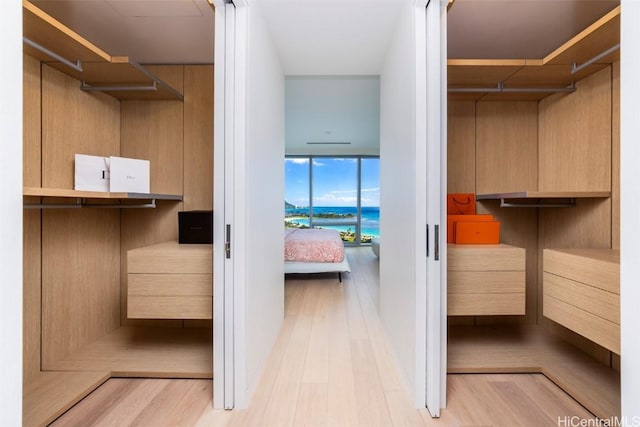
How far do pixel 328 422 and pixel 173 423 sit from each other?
2.42 feet

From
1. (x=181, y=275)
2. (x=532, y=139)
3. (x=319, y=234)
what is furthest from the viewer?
(x=319, y=234)

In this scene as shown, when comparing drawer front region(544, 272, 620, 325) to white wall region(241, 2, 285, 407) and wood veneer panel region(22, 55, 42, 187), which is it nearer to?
white wall region(241, 2, 285, 407)

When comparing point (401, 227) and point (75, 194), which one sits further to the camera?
point (401, 227)

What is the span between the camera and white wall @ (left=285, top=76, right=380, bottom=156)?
3406 mm

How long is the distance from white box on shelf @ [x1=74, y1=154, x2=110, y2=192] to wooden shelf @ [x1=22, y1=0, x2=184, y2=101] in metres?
0.53

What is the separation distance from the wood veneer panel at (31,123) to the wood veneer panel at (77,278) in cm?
26

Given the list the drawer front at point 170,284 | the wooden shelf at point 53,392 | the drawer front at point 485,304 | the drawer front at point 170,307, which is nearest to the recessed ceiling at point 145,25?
the drawer front at point 170,284

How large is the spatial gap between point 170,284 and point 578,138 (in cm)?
289

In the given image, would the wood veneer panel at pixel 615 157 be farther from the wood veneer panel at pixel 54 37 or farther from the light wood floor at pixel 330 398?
the wood veneer panel at pixel 54 37

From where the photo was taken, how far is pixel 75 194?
59.2 inches

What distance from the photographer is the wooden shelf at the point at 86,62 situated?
1448 mm

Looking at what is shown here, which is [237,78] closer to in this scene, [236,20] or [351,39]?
[236,20]
